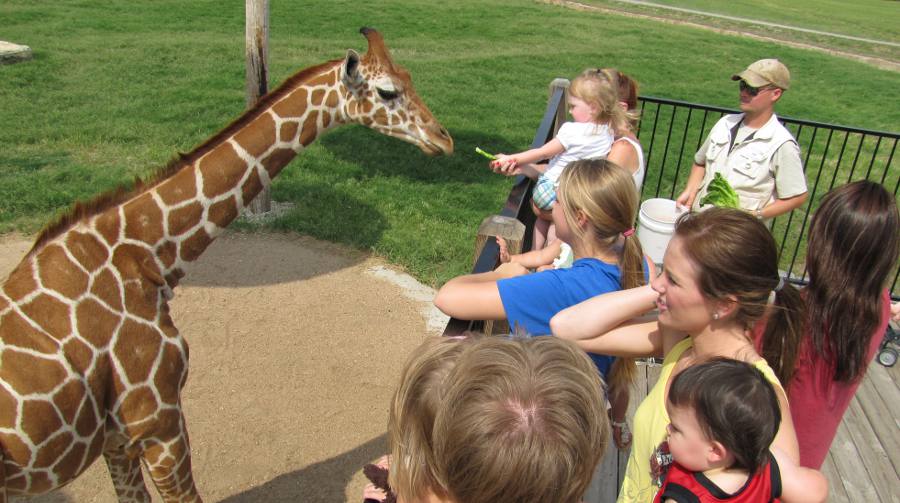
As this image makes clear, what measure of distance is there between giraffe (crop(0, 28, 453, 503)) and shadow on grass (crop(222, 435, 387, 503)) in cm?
78

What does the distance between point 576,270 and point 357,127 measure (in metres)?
7.89

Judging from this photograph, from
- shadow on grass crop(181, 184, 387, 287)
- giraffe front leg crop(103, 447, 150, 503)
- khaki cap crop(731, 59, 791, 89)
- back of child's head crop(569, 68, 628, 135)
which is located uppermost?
khaki cap crop(731, 59, 791, 89)

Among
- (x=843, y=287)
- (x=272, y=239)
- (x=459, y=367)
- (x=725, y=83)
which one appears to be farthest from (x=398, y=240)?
(x=725, y=83)

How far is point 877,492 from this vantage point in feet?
12.5

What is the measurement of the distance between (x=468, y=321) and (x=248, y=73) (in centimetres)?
584

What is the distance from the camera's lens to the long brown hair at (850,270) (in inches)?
90.1

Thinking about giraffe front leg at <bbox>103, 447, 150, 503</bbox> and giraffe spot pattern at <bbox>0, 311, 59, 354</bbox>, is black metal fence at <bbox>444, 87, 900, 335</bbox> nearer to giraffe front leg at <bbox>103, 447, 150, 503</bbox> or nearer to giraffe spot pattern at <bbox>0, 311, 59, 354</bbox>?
giraffe spot pattern at <bbox>0, 311, 59, 354</bbox>

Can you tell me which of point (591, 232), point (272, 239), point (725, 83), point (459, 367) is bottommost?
point (272, 239)

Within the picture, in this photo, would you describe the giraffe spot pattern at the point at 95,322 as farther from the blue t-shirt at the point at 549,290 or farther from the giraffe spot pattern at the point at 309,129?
the blue t-shirt at the point at 549,290

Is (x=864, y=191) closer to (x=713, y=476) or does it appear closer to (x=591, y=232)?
(x=591, y=232)

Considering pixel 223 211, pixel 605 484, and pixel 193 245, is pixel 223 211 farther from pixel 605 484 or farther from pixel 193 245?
pixel 605 484

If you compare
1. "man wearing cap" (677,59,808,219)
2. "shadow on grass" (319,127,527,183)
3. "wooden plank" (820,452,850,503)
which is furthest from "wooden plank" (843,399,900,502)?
"shadow on grass" (319,127,527,183)

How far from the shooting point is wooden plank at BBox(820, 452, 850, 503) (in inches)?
148

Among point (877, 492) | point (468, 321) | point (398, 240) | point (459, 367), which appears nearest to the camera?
point (459, 367)
